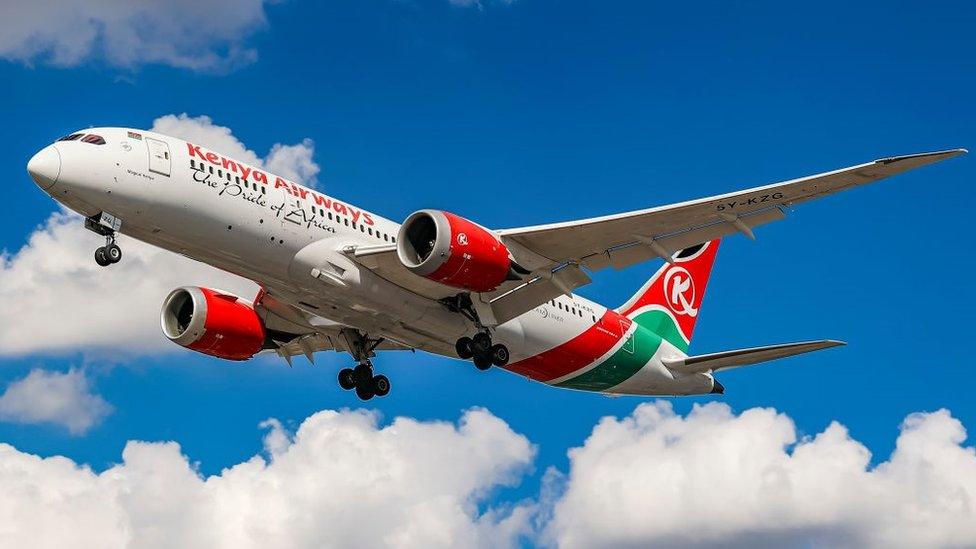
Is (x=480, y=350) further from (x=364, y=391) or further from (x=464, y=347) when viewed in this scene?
(x=364, y=391)

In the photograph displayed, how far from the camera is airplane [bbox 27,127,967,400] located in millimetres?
30578

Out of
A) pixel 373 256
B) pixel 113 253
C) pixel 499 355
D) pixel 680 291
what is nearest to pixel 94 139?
pixel 113 253

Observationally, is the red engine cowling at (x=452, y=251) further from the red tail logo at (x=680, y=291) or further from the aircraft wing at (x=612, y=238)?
the red tail logo at (x=680, y=291)

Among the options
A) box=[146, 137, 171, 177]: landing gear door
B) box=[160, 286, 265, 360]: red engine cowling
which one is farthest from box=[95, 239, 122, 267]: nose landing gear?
box=[160, 286, 265, 360]: red engine cowling

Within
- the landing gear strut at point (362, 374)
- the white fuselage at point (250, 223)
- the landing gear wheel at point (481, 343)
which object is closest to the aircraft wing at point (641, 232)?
the landing gear wheel at point (481, 343)

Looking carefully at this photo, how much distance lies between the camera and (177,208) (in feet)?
101

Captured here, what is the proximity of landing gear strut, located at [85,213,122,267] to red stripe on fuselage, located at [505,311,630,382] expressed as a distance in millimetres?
12396

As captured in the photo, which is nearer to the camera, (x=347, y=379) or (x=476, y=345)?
(x=476, y=345)

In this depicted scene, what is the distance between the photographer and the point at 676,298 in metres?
45.3

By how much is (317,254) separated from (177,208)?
3744mm

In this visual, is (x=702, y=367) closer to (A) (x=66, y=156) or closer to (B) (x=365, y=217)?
(B) (x=365, y=217)

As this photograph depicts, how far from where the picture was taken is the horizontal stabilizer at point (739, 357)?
35.9m

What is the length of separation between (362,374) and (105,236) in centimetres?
1109

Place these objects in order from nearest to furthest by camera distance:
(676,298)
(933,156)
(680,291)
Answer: (933,156)
(676,298)
(680,291)
